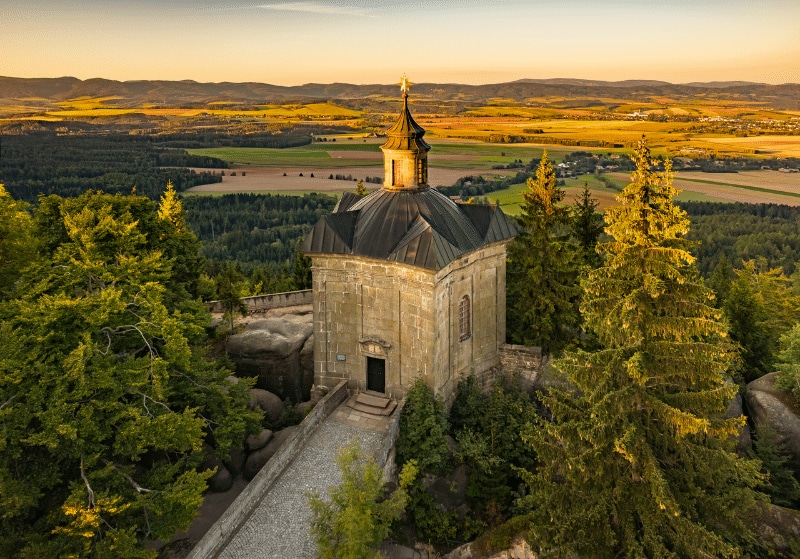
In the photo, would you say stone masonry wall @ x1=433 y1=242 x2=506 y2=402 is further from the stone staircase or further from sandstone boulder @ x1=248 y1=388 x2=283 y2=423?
sandstone boulder @ x1=248 y1=388 x2=283 y2=423

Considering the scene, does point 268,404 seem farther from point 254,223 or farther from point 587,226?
point 254,223

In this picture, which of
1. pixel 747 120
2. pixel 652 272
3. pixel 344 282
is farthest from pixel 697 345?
pixel 747 120

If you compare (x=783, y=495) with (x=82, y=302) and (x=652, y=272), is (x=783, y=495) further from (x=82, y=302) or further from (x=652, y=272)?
(x=82, y=302)

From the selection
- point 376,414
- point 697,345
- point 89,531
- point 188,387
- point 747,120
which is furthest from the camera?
point 747,120

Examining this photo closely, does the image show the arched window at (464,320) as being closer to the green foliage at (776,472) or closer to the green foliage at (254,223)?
the green foliage at (776,472)

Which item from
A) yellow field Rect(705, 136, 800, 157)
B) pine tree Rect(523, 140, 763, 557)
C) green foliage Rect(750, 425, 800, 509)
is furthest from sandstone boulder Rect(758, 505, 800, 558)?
yellow field Rect(705, 136, 800, 157)
